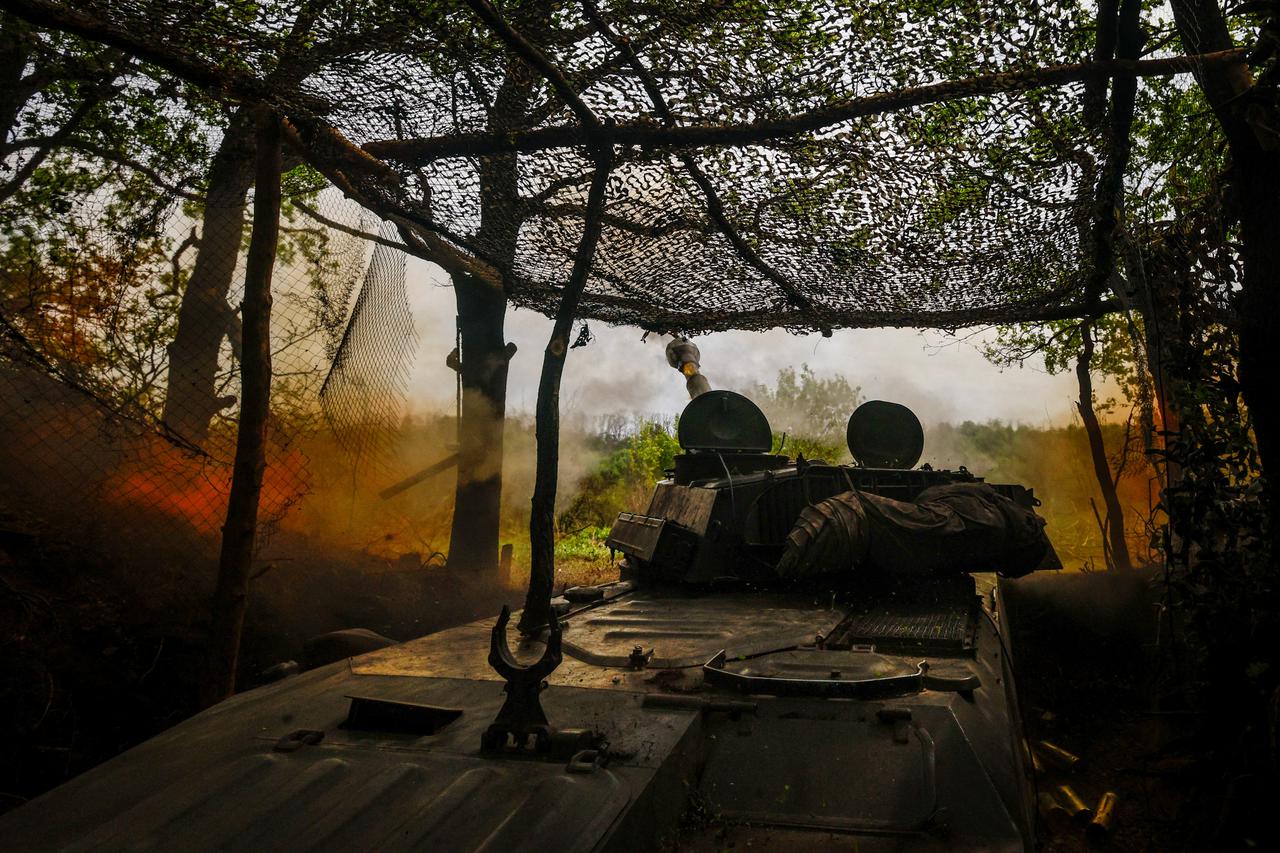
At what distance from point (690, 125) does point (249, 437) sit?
9.08ft

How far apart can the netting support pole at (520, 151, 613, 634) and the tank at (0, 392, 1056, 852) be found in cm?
27

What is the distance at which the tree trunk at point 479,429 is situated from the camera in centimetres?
1055

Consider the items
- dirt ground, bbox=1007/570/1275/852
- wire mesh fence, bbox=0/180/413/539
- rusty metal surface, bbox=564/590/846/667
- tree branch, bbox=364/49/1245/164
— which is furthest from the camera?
wire mesh fence, bbox=0/180/413/539

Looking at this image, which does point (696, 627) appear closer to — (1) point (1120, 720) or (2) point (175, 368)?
(1) point (1120, 720)

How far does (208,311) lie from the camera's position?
7398mm

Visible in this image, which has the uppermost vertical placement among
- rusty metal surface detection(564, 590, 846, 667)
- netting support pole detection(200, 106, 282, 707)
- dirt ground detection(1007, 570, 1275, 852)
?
netting support pole detection(200, 106, 282, 707)

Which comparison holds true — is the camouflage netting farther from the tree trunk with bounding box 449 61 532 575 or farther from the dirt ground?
the tree trunk with bounding box 449 61 532 575

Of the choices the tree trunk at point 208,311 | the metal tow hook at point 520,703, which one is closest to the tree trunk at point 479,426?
the tree trunk at point 208,311

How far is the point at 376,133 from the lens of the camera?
460cm

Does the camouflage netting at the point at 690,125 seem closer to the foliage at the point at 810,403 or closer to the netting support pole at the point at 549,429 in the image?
the netting support pole at the point at 549,429

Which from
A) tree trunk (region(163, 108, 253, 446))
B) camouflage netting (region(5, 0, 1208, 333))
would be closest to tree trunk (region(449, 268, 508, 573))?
tree trunk (region(163, 108, 253, 446))

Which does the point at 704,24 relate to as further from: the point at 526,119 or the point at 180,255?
the point at 180,255

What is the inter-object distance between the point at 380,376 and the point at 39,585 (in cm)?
269

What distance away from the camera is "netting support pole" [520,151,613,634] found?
395 cm
